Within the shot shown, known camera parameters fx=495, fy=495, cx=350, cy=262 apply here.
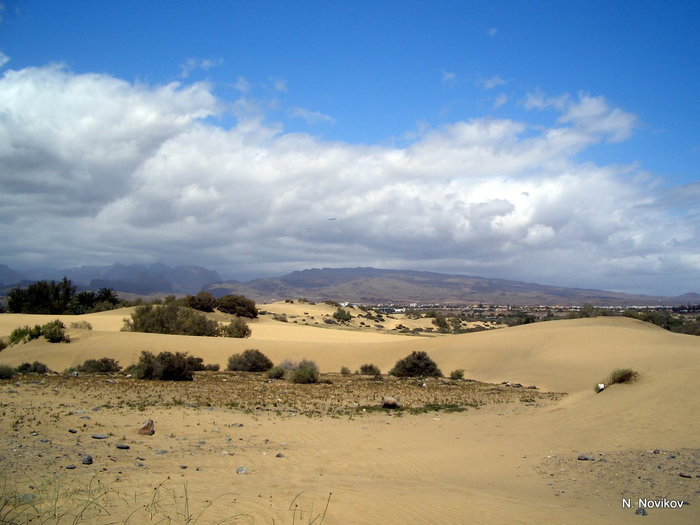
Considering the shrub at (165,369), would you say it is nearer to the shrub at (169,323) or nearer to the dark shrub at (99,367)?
the dark shrub at (99,367)

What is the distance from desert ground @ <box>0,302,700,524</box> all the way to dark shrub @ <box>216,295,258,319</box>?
30.6 m

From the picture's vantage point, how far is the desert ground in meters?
6.45

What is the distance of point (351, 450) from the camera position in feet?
34.0

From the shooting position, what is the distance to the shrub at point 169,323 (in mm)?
35812

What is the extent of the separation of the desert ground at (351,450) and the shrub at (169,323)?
15188 millimetres

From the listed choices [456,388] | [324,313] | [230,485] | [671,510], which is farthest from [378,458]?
[324,313]

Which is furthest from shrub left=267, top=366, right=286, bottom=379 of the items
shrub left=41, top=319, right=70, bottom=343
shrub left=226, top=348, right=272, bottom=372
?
shrub left=41, top=319, right=70, bottom=343

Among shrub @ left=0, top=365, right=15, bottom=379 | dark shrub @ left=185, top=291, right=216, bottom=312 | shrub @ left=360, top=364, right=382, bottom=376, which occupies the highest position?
dark shrub @ left=185, top=291, right=216, bottom=312

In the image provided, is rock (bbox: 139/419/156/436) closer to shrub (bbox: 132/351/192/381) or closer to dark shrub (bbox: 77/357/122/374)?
shrub (bbox: 132/351/192/381)

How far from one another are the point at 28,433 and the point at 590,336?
1119 inches

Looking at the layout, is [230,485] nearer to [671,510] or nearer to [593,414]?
[671,510]

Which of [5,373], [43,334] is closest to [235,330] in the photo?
[43,334]

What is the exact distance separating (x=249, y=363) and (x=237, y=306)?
1104 inches

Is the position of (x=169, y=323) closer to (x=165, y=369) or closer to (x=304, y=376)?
(x=165, y=369)
